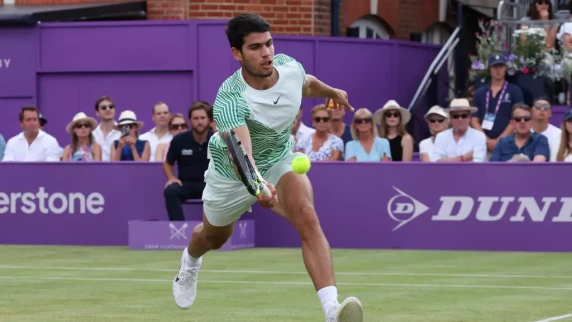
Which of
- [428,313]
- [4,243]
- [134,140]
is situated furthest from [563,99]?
[428,313]

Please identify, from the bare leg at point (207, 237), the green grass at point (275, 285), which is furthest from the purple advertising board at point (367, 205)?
A: the bare leg at point (207, 237)

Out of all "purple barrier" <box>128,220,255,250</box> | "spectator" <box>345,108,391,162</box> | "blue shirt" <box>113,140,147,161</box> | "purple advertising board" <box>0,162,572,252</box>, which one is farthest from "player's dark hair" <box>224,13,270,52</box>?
"blue shirt" <box>113,140,147,161</box>

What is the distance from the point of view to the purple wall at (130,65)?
2066cm

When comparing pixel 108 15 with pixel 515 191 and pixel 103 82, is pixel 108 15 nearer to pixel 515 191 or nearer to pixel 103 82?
pixel 103 82

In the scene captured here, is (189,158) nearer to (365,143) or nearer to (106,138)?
(365,143)

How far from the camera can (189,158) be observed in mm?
15953

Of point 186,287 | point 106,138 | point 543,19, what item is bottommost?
point 186,287

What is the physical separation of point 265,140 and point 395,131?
321 inches

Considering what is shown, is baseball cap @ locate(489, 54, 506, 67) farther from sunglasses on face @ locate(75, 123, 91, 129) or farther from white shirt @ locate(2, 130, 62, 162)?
white shirt @ locate(2, 130, 62, 162)

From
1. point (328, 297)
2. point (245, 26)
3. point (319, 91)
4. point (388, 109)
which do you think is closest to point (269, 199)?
point (328, 297)

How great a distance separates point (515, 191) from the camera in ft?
50.2

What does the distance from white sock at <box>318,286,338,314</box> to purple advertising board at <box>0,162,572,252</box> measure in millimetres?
7426

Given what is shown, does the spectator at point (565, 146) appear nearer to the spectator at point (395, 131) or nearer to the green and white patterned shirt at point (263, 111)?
the spectator at point (395, 131)

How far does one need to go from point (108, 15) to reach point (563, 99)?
7080mm
